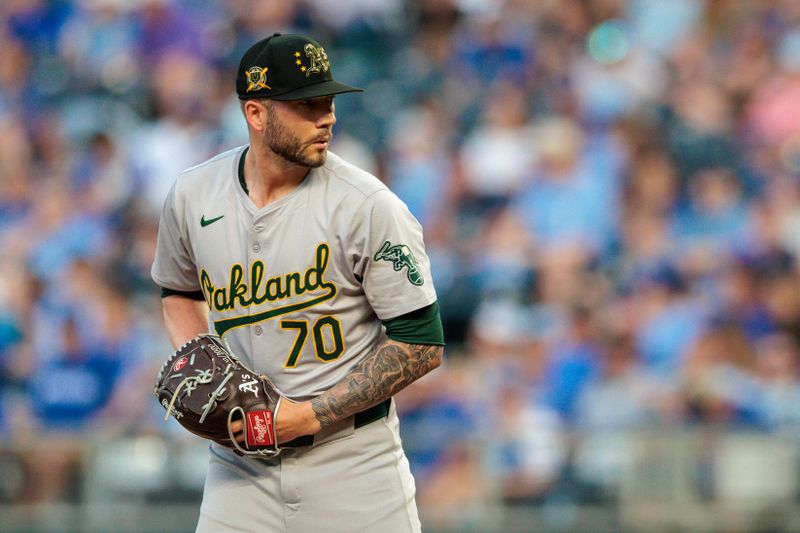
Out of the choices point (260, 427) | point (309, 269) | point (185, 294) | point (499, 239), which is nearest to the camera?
point (260, 427)

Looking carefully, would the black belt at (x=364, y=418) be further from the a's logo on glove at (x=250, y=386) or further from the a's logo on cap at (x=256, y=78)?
the a's logo on cap at (x=256, y=78)

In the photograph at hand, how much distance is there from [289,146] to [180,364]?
0.69 metres

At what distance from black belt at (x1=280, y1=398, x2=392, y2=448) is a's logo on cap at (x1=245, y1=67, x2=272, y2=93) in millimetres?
963

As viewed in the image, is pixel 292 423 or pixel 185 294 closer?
pixel 292 423

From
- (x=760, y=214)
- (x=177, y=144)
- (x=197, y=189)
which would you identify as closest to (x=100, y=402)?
(x=177, y=144)

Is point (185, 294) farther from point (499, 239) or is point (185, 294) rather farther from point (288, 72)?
point (499, 239)

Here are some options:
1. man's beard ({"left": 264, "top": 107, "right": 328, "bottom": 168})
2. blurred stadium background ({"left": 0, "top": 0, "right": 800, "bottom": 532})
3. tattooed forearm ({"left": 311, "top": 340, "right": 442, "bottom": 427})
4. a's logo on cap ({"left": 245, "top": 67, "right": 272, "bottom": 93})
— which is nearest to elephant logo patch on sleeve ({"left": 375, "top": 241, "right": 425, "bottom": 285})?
tattooed forearm ({"left": 311, "top": 340, "right": 442, "bottom": 427})

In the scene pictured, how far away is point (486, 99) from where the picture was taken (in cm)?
1071

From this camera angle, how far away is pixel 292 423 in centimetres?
386

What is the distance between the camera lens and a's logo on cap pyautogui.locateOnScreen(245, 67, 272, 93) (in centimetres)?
391

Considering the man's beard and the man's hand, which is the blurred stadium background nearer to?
the man's hand

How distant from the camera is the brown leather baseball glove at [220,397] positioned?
3.85m

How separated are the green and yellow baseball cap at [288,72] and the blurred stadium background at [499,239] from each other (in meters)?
3.92

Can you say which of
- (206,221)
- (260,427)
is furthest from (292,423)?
(206,221)
